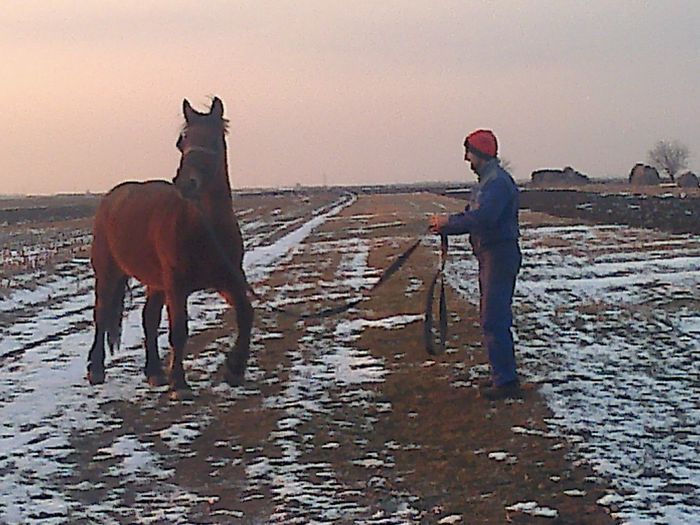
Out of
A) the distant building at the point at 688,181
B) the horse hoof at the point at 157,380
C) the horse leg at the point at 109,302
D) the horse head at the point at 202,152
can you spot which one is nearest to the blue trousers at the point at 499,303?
the horse head at the point at 202,152

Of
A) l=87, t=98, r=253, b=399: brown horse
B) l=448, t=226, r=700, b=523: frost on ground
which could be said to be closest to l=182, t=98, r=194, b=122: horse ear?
l=87, t=98, r=253, b=399: brown horse

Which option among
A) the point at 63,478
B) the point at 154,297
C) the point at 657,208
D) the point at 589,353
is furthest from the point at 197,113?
the point at 657,208

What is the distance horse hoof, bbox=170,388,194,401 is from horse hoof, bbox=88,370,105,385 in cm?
106

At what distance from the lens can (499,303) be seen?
8242 mm

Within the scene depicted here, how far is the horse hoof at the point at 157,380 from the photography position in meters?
9.51

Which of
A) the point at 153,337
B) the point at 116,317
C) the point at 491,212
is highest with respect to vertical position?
the point at 491,212

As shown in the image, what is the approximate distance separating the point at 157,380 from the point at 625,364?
14.5ft

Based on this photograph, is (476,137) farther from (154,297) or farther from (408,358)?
(154,297)

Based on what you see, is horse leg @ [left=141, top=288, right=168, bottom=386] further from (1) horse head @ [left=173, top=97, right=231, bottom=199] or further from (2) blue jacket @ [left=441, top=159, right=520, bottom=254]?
(2) blue jacket @ [left=441, top=159, right=520, bottom=254]

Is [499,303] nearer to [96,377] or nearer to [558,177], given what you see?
[96,377]

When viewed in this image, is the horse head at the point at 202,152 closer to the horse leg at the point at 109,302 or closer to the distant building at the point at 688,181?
the horse leg at the point at 109,302

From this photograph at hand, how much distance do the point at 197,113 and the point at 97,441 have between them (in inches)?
117

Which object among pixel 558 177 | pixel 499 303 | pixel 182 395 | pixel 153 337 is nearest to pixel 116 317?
pixel 153 337

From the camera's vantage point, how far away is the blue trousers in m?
8.23
